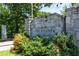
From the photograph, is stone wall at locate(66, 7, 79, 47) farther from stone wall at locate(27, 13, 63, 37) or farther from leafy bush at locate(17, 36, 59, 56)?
leafy bush at locate(17, 36, 59, 56)

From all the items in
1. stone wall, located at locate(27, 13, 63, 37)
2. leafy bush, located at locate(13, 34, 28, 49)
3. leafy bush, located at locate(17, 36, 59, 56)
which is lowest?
leafy bush, located at locate(17, 36, 59, 56)

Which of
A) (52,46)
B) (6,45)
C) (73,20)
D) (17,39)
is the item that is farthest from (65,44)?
(6,45)

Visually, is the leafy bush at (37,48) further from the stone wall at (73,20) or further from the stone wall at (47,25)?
the stone wall at (73,20)

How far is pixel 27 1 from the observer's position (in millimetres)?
4023

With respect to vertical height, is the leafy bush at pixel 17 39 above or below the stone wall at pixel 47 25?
below

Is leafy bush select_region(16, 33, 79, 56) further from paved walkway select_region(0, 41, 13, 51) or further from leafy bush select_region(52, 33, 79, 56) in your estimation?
paved walkway select_region(0, 41, 13, 51)

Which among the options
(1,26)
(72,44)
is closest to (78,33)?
(72,44)

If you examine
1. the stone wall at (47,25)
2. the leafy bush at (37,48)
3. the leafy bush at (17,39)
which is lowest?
the leafy bush at (37,48)

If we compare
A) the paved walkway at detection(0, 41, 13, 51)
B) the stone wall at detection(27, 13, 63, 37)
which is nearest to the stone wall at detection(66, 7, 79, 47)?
the stone wall at detection(27, 13, 63, 37)

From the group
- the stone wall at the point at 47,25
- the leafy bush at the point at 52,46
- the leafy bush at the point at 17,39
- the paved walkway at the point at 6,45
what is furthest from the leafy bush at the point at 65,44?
the paved walkway at the point at 6,45

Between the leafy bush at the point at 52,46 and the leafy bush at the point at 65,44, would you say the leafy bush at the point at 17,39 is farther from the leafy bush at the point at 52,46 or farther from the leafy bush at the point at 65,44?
the leafy bush at the point at 65,44

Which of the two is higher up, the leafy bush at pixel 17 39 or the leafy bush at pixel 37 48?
the leafy bush at pixel 17 39

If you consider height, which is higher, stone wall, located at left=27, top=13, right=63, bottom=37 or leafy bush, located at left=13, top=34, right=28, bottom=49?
stone wall, located at left=27, top=13, right=63, bottom=37

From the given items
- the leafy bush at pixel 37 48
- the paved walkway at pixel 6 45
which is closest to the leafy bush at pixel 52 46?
the leafy bush at pixel 37 48
